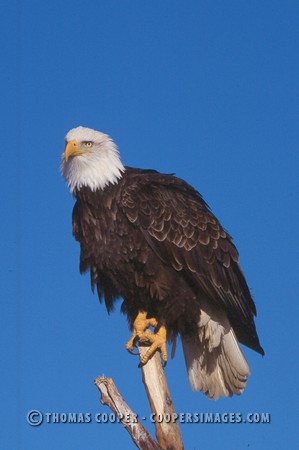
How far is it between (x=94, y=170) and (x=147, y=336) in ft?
4.72

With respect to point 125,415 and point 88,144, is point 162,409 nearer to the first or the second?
point 125,415

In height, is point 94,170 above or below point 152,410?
above

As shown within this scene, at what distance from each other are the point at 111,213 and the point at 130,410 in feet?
5.46

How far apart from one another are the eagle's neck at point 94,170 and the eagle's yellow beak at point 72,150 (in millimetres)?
50

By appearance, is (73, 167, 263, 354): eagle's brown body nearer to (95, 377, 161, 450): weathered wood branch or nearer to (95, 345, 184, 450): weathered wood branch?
(95, 345, 184, 450): weathered wood branch

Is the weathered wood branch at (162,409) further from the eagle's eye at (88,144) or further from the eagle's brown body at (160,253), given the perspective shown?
the eagle's eye at (88,144)

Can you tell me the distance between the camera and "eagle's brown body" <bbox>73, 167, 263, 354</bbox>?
6.96 metres

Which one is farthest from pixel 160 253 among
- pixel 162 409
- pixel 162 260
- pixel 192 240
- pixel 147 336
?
pixel 162 409

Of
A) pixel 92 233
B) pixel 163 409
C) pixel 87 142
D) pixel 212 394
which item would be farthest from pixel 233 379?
pixel 87 142

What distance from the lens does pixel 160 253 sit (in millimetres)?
7008

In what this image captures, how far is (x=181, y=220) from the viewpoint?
718 centimetres

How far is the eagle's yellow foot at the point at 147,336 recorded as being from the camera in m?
6.80

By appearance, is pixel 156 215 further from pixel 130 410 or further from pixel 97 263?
pixel 130 410

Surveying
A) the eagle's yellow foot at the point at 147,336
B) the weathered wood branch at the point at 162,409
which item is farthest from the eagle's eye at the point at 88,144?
the weathered wood branch at the point at 162,409
